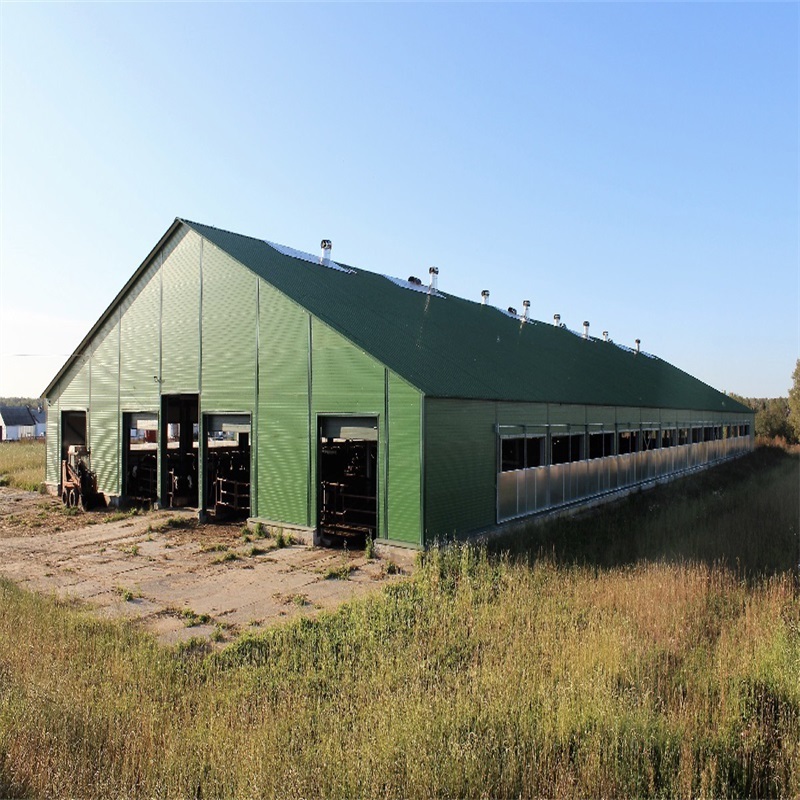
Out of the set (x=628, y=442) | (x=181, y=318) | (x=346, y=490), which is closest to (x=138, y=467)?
(x=181, y=318)

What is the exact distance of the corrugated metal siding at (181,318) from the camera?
20.5 m

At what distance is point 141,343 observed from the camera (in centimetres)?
2250

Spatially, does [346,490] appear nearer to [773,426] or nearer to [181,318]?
[181,318]

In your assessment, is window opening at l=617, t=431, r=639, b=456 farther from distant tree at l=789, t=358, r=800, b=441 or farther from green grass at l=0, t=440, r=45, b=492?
distant tree at l=789, t=358, r=800, b=441

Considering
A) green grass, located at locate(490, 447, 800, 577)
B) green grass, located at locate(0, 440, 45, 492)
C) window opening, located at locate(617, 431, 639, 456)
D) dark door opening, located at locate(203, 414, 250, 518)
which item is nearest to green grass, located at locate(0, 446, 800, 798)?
green grass, located at locate(490, 447, 800, 577)

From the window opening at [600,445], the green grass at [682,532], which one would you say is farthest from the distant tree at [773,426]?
A: the window opening at [600,445]

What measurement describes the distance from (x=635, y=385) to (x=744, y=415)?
77.8ft

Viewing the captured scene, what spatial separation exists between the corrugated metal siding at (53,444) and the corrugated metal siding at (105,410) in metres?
2.94

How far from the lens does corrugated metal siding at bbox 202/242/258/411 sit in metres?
18.6

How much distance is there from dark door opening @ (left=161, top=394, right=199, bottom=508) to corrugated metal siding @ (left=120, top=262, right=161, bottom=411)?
1036 millimetres

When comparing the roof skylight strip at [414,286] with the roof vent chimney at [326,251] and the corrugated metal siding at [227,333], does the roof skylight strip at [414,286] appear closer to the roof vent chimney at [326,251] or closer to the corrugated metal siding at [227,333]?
the roof vent chimney at [326,251]

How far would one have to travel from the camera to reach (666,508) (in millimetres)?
20922

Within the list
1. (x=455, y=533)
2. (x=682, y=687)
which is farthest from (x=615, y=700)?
(x=455, y=533)

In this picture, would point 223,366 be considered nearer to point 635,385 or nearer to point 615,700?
point 615,700
